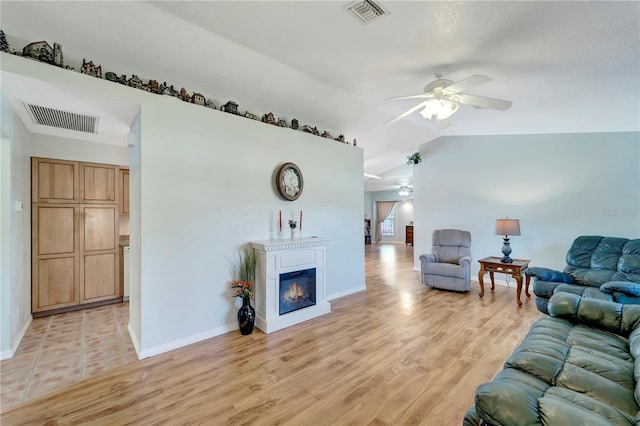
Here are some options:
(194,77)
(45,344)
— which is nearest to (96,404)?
(45,344)

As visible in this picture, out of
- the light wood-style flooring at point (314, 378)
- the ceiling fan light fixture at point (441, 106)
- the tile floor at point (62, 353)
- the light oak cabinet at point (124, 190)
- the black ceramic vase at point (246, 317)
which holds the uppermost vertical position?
the ceiling fan light fixture at point (441, 106)

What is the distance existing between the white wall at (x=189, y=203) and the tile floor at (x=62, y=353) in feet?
0.89

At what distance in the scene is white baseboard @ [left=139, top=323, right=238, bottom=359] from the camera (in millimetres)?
2595

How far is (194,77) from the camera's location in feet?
9.37

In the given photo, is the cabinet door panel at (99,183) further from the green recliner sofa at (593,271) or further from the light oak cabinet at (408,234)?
the light oak cabinet at (408,234)

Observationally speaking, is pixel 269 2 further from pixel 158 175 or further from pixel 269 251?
pixel 269 251

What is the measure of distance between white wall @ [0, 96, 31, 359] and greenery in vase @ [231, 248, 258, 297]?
202 cm

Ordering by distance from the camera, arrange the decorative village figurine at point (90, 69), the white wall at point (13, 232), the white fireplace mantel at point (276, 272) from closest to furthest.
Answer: the decorative village figurine at point (90, 69) < the white wall at point (13, 232) < the white fireplace mantel at point (276, 272)

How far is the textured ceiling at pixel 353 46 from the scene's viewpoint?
6.36 ft

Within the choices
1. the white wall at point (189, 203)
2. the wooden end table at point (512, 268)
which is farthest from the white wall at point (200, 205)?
the wooden end table at point (512, 268)

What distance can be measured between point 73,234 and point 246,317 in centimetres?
284

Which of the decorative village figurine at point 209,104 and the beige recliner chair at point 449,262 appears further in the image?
the beige recliner chair at point 449,262

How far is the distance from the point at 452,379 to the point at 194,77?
12.3 feet

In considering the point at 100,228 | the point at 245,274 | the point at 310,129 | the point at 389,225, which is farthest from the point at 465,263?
the point at 389,225
